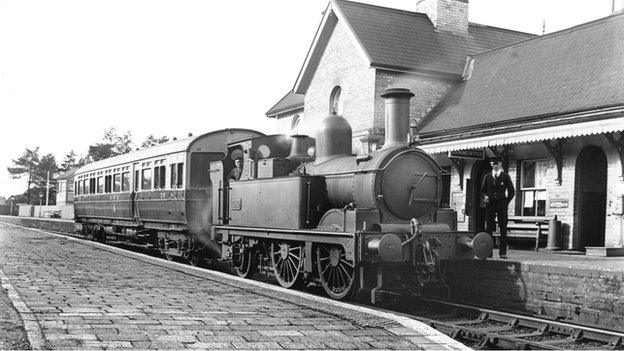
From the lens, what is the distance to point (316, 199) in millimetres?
9984

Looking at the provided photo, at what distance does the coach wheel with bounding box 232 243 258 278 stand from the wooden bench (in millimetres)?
5347

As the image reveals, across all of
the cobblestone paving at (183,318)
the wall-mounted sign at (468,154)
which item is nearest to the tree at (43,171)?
the wall-mounted sign at (468,154)

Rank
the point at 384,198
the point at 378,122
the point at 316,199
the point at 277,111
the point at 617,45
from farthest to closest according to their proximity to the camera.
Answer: the point at 277,111
the point at 378,122
the point at 617,45
the point at 316,199
the point at 384,198

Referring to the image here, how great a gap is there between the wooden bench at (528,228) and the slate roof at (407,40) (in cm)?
557

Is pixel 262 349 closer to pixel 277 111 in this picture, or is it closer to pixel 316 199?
pixel 316 199

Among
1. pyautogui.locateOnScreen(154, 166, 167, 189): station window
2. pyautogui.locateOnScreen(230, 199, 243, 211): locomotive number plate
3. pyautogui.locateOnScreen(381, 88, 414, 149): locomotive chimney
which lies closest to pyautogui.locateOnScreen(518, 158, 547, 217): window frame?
pyautogui.locateOnScreen(381, 88, 414, 149): locomotive chimney

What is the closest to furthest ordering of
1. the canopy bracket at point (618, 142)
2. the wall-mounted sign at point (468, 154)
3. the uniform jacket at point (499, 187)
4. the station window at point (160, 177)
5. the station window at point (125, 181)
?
the uniform jacket at point (499, 187) → the canopy bracket at point (618, 142) → the wall-mounted sign at point (468, 154) → the station window at point (160, 177) → the station window at point (125, 181)

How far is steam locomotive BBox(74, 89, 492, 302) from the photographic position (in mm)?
8969

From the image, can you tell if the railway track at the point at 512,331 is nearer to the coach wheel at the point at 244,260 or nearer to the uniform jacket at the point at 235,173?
the coach wheel at the point at 244,260

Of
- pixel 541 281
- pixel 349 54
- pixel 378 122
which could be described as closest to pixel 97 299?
pixel 541 281

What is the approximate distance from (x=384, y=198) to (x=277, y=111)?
61.2 ft

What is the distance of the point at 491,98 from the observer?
16.1m

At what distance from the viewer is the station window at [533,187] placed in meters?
14.3

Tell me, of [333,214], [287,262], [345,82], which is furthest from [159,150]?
[333,214]
